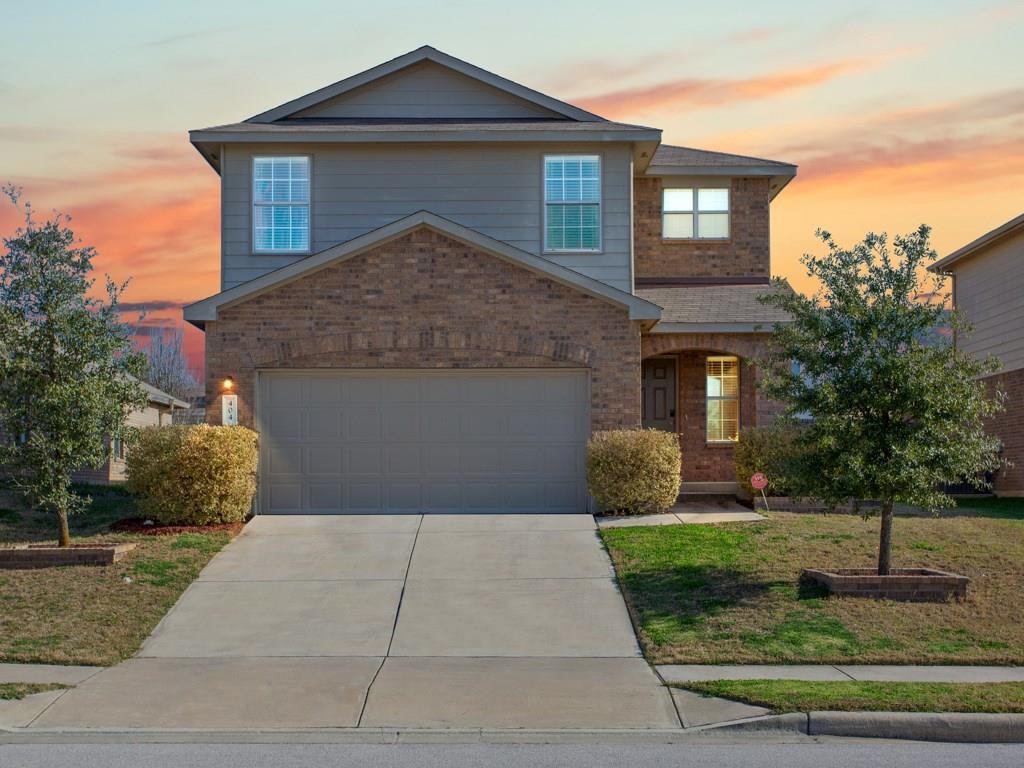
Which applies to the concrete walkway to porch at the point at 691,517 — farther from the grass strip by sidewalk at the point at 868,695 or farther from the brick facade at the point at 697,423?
the grass strip by sidewalk at the point at 868,695

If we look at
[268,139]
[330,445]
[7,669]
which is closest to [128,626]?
[7,669]

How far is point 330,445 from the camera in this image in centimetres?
1914

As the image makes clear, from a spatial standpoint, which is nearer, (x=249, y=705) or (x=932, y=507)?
(x=249, y=705)

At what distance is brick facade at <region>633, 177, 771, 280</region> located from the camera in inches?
952

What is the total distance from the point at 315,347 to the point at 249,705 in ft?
31.3

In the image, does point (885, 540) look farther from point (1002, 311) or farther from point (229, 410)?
point (1002, 311)

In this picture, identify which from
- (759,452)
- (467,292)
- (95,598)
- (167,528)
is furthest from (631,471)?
(95,598)

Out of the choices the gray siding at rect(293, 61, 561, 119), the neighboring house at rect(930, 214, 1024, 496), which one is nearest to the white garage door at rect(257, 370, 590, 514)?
the gray siding at rect(293, 61, 561, 119)

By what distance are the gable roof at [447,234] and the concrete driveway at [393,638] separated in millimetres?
3481

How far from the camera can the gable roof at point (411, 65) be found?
22.5m

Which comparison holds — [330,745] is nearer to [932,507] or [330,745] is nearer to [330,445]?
[932,507]

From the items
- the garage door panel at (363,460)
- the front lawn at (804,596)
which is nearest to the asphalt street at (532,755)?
the front lawn at (804,596)

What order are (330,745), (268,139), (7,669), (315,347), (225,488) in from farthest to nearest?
(268,139)
(315,347)
(225,488)
(7,669)
(330,745)

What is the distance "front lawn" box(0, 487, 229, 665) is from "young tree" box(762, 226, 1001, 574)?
7540 mm
